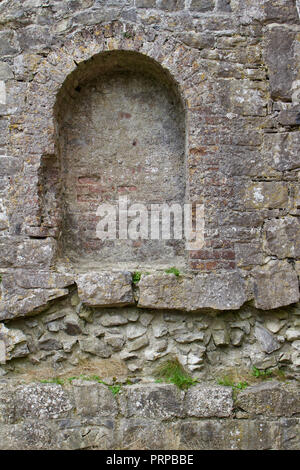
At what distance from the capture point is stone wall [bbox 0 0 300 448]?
302 centimetres

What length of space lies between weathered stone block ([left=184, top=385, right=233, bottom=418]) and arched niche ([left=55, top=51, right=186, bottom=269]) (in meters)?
1.05

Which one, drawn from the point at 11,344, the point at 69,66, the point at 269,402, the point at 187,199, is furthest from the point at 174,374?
the point at 69,66

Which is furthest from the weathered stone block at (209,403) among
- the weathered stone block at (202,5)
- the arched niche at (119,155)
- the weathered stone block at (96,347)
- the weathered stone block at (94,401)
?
the weathered stone block at (202,5)

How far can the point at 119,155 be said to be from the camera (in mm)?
3414

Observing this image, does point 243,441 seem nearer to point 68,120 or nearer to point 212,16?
point 68,120

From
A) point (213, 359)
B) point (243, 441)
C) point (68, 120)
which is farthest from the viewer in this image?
point (68, 120)

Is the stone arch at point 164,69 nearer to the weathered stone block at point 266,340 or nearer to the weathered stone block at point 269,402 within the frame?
the weathered stone block at point 266,340

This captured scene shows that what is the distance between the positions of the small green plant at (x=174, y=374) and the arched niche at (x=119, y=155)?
81 centimetres

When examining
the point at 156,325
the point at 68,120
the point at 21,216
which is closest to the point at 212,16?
the point at 68,120

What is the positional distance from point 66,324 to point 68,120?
1.67 meters

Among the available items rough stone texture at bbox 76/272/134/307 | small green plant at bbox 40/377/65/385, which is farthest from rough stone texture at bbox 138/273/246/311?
small green plant at bbox 40/377/65/385

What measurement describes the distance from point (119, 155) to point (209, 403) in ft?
6.83

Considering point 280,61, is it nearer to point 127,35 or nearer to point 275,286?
point 127,35

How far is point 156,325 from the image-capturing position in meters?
3.09
